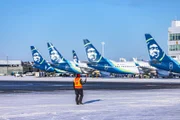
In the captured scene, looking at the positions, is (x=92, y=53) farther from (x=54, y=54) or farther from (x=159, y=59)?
(x=159, y=59)

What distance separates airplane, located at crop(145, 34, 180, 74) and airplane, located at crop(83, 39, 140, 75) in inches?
743

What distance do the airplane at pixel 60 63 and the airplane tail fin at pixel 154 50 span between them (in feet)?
102

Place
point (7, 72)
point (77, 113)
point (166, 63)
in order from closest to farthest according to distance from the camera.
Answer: point (77, 113)
point (166, 63)
point (7, 72)

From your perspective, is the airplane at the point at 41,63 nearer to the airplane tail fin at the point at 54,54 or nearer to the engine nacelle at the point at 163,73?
the airplane tail fin at the point at 54,54

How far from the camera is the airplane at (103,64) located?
372 ft

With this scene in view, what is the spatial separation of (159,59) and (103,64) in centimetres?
2173

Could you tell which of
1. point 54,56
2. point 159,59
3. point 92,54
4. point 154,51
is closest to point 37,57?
point 54,56

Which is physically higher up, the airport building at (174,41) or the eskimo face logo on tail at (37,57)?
the airport building at (174,41)

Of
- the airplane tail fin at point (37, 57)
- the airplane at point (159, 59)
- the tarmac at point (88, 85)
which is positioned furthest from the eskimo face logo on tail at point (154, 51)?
the airplane tail fin at point (37, 57)

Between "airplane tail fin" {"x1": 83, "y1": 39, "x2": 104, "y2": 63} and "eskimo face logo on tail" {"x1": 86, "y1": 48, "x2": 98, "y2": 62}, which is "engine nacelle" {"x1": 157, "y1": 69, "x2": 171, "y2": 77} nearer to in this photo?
"airplane tail fin" {"x1": 83, "y1": 39, "x2": 104, "y2": 63}

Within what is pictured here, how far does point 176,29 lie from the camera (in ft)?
372

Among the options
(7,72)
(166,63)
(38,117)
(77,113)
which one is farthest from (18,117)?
(7,72)

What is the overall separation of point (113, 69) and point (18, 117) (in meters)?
95.0

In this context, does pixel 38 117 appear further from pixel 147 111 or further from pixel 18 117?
pixel 147 111
